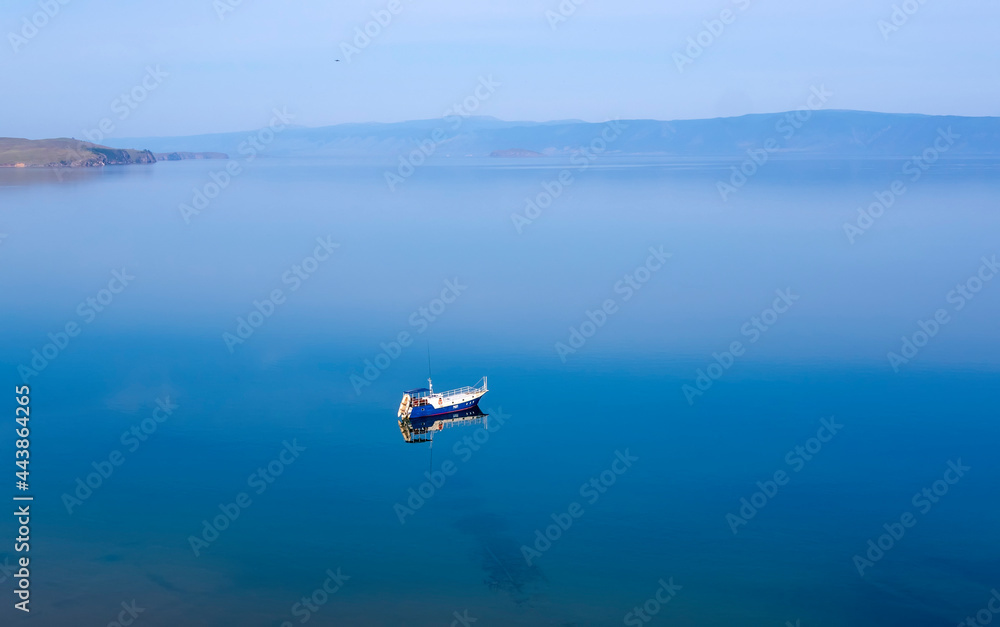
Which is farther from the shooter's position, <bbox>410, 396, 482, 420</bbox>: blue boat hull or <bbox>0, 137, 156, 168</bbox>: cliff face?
<bbox>0, 137, 156, 168</bbox>: cliff face

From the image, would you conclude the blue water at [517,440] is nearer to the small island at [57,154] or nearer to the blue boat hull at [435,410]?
the blue boat hull at [435,410]

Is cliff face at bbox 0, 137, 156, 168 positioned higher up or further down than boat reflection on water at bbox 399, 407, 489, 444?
higher up

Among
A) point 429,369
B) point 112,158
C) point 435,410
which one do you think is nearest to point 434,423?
point 435,410

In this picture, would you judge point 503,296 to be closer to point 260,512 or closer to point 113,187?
point 260,512

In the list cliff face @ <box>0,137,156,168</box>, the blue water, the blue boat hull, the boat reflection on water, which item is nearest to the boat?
the blue boat hull

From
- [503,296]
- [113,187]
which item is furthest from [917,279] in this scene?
[113,187]

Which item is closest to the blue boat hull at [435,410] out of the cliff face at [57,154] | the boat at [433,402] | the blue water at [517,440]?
the boat at [433,402]

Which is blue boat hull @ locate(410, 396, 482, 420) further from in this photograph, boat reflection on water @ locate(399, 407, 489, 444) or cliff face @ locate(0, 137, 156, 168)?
cliff face @ locate(0, 137, 156, 168)
